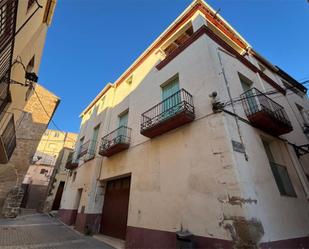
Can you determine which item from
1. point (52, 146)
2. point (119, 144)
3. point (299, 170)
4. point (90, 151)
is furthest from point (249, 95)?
point (52, 146)

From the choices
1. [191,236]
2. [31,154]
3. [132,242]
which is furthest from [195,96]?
[31,154]

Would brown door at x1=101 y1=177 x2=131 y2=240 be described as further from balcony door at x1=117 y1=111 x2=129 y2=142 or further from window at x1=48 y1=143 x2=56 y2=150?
window at x1=48 y1=143 x2=56 y2=150

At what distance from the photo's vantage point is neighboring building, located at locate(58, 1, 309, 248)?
13.9ft

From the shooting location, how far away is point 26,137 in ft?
45.8

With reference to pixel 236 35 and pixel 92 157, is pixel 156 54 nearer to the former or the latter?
pixel 236 35

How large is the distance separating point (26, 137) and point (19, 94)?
778 centimetres

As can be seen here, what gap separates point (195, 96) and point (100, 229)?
8219 mm

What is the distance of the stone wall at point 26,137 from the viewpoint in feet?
39.1

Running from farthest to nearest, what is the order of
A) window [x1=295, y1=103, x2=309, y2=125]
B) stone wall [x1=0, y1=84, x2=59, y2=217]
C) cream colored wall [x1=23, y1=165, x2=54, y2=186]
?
cream colored wall [x1=23, y1=165, x2=54, y2=186], stone wall [x1=0, y1=84, x2=59, y2=217], window [x1=295, y1=103, x2=309, y2=125]

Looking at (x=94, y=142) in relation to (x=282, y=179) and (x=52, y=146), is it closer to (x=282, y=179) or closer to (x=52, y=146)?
(x=282, y=179)

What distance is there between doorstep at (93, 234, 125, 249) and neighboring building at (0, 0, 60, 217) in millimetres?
5487

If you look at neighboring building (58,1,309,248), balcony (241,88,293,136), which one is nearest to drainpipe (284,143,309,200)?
neighboring building (58,1,309,248)

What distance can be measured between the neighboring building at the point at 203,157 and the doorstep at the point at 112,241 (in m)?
0.24

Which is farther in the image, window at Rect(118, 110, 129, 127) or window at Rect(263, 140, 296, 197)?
window at Rect(118, 110, 129, 127)
